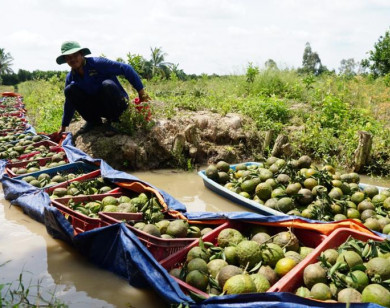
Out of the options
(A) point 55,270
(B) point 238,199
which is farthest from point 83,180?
(B) point 238,199

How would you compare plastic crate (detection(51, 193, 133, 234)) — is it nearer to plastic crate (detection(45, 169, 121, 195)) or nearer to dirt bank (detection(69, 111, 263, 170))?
plastic crate (detection(45, 169, 121, 195))

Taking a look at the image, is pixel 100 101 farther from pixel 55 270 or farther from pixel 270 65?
pixel 270 65

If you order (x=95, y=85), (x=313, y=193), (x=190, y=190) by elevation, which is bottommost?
(x=190, y=190)

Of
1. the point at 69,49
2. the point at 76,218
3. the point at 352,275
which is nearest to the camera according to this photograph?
the point at 352,275

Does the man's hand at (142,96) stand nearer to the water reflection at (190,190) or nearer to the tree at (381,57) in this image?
the water reflection at (190,190)

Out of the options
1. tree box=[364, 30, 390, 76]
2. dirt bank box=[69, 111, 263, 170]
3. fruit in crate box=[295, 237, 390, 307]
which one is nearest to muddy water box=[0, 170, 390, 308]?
fruit in crate box=[295, 237, 390, 307]

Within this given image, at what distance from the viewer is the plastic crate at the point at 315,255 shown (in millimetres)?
2219

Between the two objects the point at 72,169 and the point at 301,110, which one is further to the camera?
the point at 301,110

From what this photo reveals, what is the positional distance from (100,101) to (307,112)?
4.93 m

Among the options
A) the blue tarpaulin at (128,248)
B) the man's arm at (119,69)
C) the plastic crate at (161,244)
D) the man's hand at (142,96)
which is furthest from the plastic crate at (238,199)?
the man's arm at (119,69)

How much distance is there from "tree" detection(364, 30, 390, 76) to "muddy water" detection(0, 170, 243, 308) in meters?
21.7

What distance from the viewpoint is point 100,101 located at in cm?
621

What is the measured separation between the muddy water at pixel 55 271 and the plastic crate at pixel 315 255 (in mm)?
Answer: 970

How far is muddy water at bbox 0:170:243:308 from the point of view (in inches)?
105
